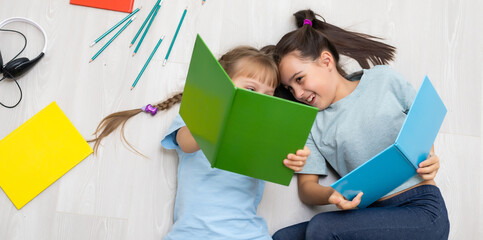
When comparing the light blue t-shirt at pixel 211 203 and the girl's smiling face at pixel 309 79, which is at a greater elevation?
the girl's smiling face at pixel 309 79

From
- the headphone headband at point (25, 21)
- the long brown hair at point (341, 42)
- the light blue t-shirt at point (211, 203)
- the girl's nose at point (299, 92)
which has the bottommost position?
the light blue t-shirt at point (211, 203)

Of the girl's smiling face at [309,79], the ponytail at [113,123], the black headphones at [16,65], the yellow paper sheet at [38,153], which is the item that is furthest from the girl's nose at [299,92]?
the black headphones at [16,65]

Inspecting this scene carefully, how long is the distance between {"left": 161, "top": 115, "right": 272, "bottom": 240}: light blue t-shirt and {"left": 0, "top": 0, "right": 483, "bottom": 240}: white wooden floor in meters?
0.10

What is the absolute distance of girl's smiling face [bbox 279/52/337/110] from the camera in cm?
118

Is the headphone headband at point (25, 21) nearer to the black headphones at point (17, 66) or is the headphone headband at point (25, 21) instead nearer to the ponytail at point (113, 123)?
the black headphones at point (17, 66)

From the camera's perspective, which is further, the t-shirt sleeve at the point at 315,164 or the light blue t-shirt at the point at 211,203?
the t-shirt sleeve at the point at 315,164

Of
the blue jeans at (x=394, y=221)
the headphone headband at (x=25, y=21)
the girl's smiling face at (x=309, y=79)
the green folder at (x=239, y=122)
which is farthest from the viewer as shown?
the headphone headband at (x=25, y=21)

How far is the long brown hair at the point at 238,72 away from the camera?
44.3 inches

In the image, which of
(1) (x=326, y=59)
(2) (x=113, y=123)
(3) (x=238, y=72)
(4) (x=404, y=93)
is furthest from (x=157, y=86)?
(4) (x=404, y=93)

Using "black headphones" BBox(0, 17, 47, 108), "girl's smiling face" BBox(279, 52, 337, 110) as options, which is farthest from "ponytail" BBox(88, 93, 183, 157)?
"girl's smiling face" BBox(279, 52, 337, 110)

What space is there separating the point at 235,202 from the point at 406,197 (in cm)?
49

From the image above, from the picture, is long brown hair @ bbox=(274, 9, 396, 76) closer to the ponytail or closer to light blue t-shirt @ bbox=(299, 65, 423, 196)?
light blue t-shirt @ bbox=(299, 65, 423, 196)

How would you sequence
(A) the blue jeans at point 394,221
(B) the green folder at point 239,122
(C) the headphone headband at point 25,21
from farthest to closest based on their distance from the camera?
(C) the headphone headband at point 25,21, (A) the blue jeans at point 394,221, (B) the green folder at point 239,122

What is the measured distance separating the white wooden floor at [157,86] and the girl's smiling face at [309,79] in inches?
8.0
